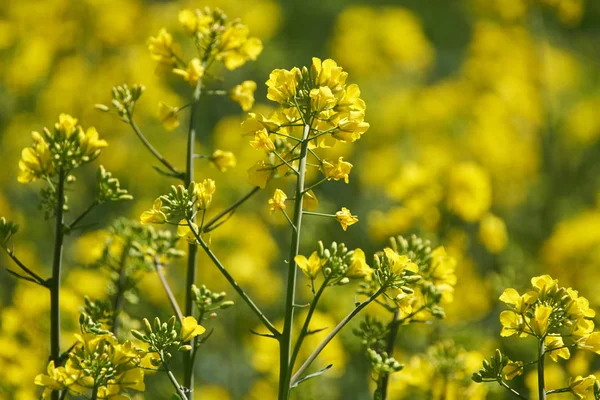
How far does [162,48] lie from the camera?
6.50ft

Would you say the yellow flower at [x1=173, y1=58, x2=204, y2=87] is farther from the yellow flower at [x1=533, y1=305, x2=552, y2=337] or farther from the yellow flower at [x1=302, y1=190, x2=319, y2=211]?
the yellow flower at [x1=533, y1=305, x2=552, y2=337]

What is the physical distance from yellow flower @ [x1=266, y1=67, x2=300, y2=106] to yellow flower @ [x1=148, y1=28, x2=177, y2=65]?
22.2 inches

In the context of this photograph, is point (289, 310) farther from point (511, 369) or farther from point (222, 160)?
point (222, 160)

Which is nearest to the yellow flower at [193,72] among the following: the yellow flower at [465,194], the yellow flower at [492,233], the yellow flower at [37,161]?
the yellow flower at [37,161]

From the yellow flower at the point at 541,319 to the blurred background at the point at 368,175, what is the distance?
1.99 feet

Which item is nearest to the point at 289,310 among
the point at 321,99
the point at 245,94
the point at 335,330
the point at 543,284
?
the point at 335,330

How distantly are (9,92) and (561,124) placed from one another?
15.8 feet

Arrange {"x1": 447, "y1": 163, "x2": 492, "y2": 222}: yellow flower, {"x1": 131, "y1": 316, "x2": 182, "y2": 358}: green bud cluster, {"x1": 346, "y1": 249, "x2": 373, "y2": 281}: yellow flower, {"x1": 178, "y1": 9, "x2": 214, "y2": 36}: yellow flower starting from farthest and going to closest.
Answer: {"x1": 447, "y1": 163, "x2": 492, "y2": 222}: yellow flower → {"x1": 178, "y1": 9, "x2": 214, "y2": 36}: yellow flower → {"x1": 346, "y1": 249, "x2": 373, "y2": 281}: yellow flower → {"x1": 131, "y1": 316, "x2": 182, "y2": 358}: green bud cluster

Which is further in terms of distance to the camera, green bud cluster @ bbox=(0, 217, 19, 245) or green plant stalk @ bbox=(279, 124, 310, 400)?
green bud cluster @ bbox=(0, 217, 19, 245)

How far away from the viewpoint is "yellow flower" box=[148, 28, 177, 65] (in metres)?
1.97

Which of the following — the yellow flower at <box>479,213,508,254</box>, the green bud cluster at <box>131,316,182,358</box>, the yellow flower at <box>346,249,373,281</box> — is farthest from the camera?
the yellow flower at <box>479,213,508,254</box>

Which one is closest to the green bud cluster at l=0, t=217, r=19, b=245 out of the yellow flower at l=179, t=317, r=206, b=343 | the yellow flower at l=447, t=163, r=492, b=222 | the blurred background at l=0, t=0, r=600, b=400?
the yellow flower at l=179, t=317, r=206, b=343

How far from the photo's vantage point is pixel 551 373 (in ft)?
7.88

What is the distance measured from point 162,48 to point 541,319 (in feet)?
3.97
